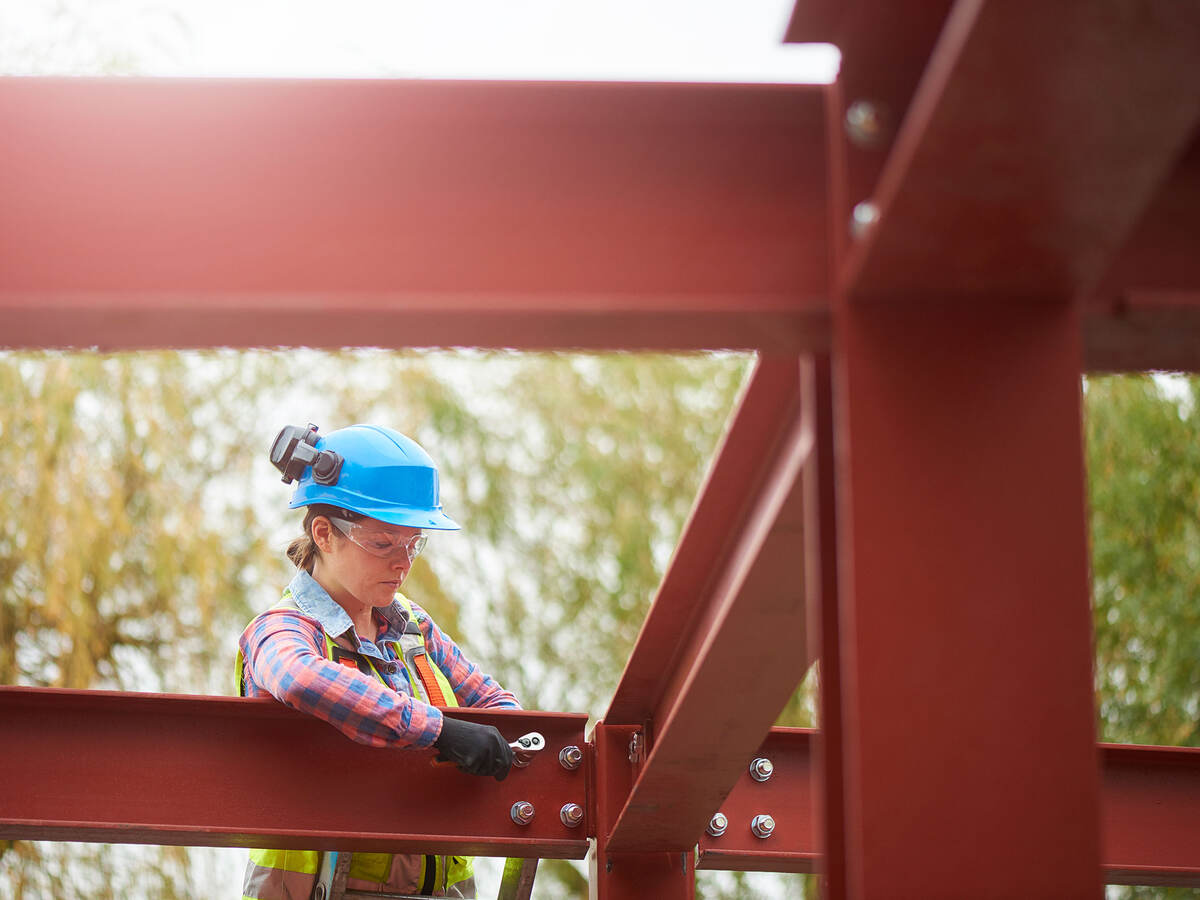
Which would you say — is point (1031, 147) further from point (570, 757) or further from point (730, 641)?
point (570, 757)

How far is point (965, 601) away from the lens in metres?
1.21

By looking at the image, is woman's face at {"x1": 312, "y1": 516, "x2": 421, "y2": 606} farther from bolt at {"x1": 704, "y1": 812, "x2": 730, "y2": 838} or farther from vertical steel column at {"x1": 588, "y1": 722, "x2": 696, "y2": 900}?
bolt at {"x1": 704, "y1": 812, "x2": 730, "y2": 838}

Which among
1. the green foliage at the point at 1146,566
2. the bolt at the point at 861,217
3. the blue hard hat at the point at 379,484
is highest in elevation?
the green foliage at the point at 1146,566

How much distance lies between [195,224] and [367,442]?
1941 mm

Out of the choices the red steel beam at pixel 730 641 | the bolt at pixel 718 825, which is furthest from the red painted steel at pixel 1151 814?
the red steel beam at pixel 730 641

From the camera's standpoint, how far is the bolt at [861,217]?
4.10 ft

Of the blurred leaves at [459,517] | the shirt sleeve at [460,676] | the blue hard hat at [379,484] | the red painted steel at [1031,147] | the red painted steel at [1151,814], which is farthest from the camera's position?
the blurred leaves at [459,517]

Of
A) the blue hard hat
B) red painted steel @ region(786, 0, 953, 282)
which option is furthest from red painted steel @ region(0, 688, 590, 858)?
red painted steel @ region(786, 0, 953, 282)

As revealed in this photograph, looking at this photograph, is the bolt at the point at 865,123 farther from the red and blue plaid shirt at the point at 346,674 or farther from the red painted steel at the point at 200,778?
the red painted steel at the point at 200,778

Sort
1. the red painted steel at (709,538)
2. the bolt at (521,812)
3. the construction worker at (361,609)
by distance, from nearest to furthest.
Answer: the red painted steel at (709,538) < the bolt at (521,812) < the construction worker at (361,609)

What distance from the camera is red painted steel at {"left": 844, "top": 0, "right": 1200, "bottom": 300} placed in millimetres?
930

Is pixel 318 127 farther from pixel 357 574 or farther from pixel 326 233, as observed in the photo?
pixel 357 574

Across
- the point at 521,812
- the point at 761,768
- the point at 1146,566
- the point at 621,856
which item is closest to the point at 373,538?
the point at 521,812

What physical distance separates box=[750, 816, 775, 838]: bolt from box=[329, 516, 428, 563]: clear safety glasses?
3.14 ft
